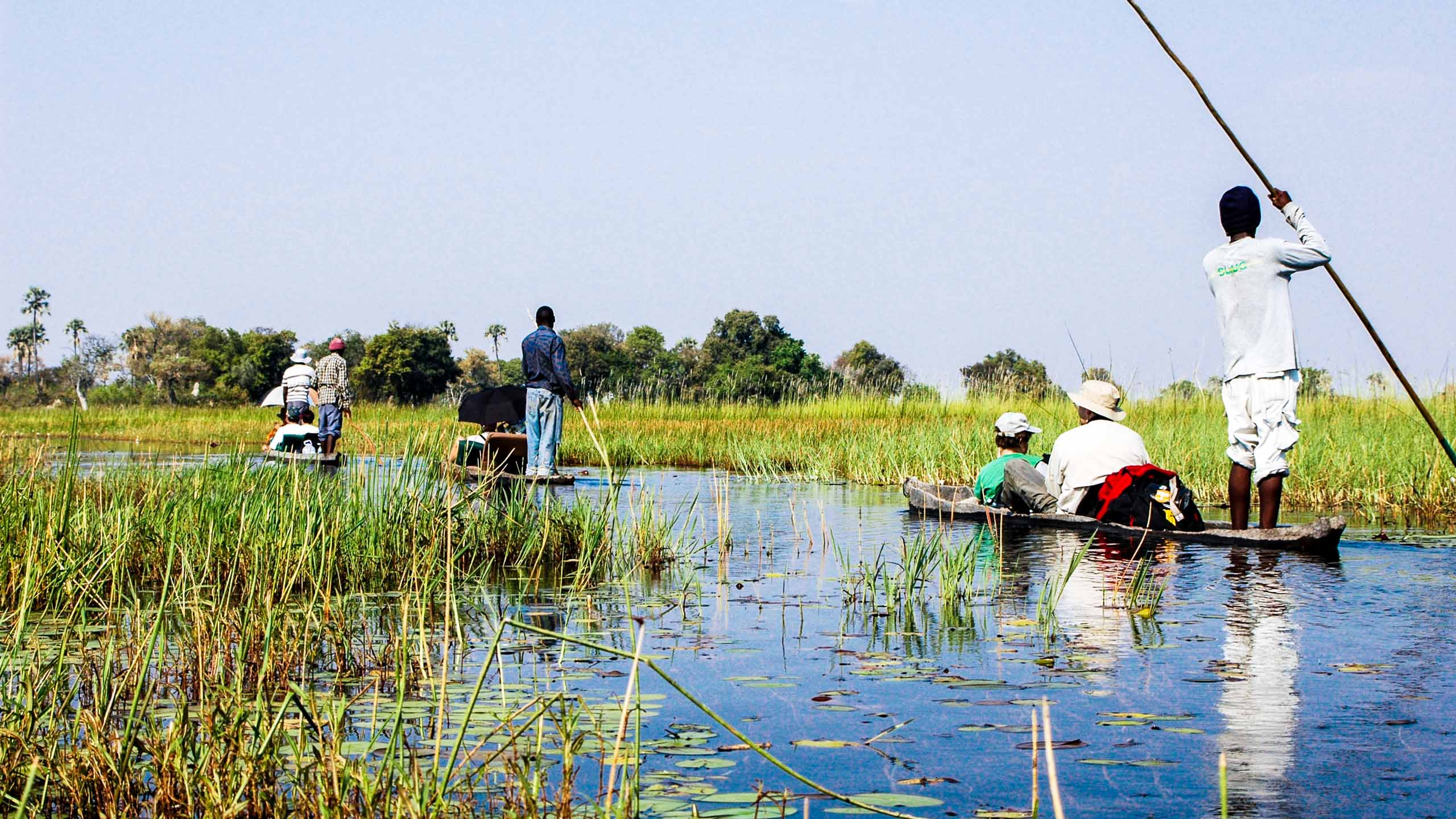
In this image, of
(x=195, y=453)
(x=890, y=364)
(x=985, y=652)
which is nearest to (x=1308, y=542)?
(x=985, y=652)

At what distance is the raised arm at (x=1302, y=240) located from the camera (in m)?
7.83

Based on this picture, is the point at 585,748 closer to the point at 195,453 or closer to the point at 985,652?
the point at 985,652


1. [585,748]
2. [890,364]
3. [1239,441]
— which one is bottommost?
[585,748]

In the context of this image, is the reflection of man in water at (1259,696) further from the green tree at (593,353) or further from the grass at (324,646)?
the green tree at (593,353)

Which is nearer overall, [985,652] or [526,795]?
[526,795]

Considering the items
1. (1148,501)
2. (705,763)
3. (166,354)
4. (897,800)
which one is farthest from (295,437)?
(166,354)

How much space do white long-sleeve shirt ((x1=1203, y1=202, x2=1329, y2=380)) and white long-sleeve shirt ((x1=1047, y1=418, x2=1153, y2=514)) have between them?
1.16 metres

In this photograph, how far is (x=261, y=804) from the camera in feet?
9.87

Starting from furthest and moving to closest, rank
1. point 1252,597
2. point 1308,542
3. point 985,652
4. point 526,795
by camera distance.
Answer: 1. point 1308,542
2. point 1252,597
3. point 985,652
4. point 526,795

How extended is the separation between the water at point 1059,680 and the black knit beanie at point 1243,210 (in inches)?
86.4

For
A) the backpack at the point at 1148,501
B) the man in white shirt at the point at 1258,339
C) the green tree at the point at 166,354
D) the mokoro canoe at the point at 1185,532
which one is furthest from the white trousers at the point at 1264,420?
the green tree at the point at 166,354

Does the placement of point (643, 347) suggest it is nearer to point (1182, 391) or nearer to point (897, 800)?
point (1182, 391)

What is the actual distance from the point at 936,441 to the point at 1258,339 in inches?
308

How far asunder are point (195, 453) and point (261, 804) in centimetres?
2175
